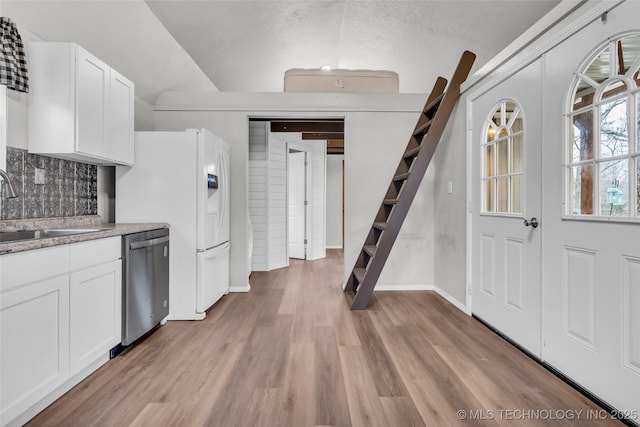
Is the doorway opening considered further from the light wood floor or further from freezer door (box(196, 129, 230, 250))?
the light wood floor

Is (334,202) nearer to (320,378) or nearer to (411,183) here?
(411,183)

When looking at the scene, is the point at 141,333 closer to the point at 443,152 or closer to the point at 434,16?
the point at 443,152

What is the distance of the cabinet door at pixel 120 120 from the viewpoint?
2510 mm

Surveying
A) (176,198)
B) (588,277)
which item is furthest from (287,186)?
(588,277)

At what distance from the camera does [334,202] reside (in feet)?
26.1

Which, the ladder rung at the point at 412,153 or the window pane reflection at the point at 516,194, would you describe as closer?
the window pane reflection at the point at 516,194

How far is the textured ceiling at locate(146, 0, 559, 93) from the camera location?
318cm

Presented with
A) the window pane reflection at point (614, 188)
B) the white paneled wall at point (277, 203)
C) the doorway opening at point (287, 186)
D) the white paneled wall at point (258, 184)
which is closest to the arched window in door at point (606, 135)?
the window pane reflection at point (614, 188)

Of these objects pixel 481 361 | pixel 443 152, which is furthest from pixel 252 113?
pixel 481 361

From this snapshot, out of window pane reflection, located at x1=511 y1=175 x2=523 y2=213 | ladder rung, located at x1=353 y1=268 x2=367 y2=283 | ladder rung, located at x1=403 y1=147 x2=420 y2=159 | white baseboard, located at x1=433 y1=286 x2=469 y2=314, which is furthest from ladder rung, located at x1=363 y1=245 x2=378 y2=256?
window pane reflection, located at x1=511 y1=175 x2=523 y2=213

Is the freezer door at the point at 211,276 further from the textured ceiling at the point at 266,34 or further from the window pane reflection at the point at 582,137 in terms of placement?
the window pane reflection at the point at 582,137

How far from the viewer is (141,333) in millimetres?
2410

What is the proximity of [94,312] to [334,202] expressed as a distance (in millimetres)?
6311

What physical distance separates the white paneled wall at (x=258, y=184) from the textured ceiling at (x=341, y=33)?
0.74m
